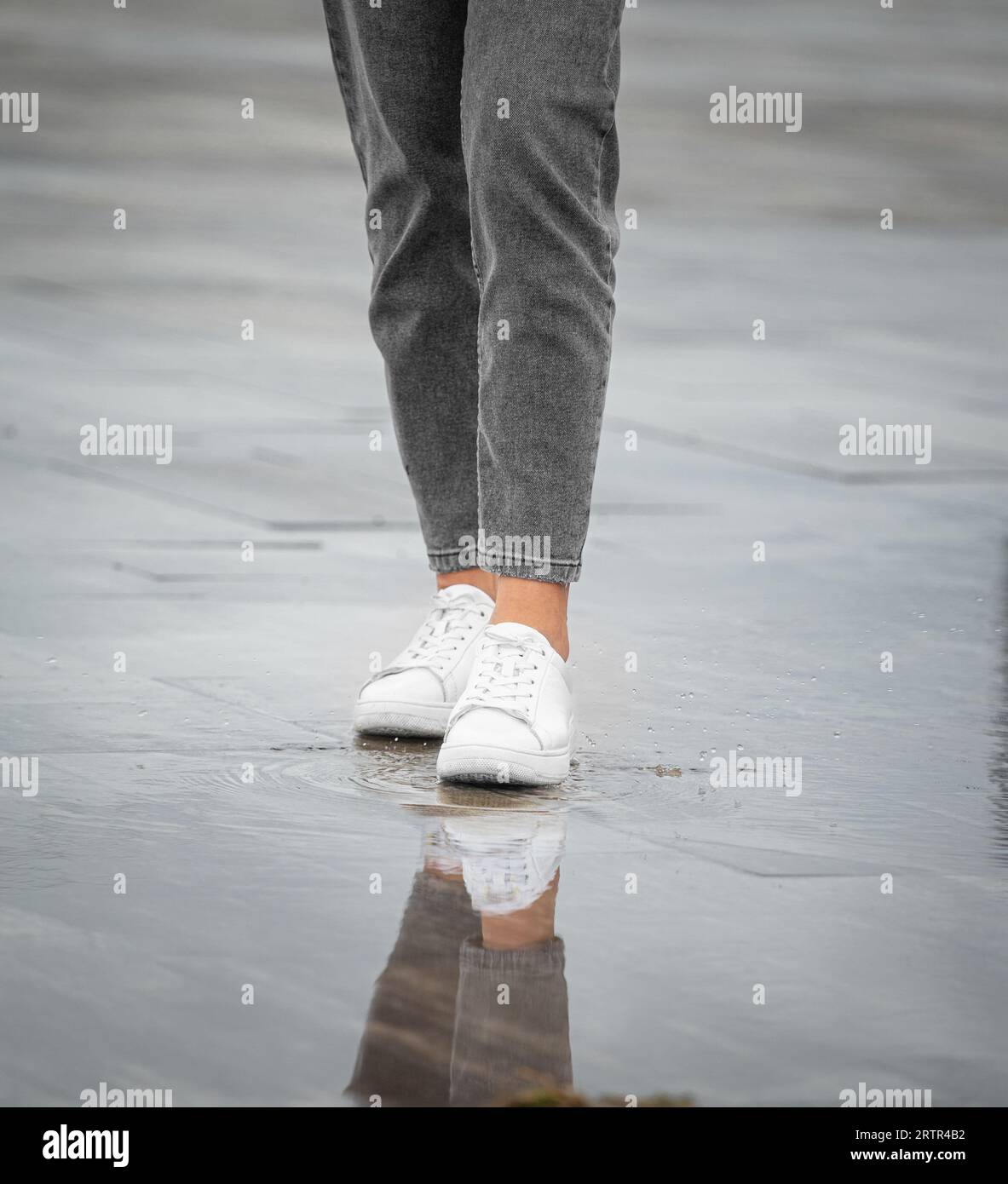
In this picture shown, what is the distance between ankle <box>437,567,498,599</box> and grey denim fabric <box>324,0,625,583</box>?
0.27m

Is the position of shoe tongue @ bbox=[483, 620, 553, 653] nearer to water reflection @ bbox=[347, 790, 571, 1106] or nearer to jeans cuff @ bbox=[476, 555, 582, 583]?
jeans cuff @ bbox=[476, 555, 582, 583]

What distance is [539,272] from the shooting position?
2.38 metres

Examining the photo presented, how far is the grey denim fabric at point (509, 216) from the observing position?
7.64ft

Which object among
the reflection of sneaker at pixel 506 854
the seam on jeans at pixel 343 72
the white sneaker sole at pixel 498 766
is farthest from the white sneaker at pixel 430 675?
the seam on jeans at pixel 343 72

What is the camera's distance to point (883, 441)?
4645 mm

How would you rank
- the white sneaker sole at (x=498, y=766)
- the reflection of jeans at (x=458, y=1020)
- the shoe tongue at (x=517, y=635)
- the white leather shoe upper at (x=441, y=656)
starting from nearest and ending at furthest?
the reflection of jeans at (x=458, y=1020) < the white sneaker sole at (x=498, y=766) < the shoe tongue at (x=517, y=635) < the white leather shoe upper at (x=441, y=656)

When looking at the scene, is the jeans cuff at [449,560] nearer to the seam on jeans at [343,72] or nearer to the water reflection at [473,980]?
the seam on jeans at [343,72]

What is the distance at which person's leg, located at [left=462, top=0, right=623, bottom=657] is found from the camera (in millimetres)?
2322

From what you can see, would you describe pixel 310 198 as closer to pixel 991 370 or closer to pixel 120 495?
pixel 991 370

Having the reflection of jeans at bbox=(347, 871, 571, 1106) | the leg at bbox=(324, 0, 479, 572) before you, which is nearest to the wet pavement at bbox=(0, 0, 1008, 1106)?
the reflection of jeans at bbox=(347, 871, 571, 1106)

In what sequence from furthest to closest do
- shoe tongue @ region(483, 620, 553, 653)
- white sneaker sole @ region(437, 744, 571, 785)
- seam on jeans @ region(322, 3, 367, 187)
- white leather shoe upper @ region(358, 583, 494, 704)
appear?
1. seam on jeans @ region(322, 3, 367, 187)
2. white leather shoe upper @ region(358, 583, 494, 704)
3. shoe tongue @ region(483, 620, 553, 653)
4. white sneaker sole @ region(437, 744, 571, 785)

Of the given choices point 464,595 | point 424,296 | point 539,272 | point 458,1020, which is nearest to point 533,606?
point 464,595

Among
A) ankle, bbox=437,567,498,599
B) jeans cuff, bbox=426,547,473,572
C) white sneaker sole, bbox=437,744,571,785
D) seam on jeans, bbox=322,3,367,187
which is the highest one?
seam on jeans, bbox=322,3,367,187
